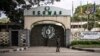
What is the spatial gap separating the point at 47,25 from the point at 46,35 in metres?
1.61

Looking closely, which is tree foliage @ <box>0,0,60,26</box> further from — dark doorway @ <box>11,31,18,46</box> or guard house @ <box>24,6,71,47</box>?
dark doorway @ <box>11,31,18,46</box>

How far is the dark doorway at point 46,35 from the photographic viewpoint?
157 ft

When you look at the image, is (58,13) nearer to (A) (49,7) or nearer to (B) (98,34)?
(A) (49,7)

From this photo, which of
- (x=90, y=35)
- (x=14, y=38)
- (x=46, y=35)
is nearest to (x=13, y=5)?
(x=14, y=38)

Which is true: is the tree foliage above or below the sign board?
above

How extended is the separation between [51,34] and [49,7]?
4136mm

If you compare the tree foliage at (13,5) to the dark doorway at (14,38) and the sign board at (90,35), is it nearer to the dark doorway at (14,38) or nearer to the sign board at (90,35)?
the dark doorway at (14,38)

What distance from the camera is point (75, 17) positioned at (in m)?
117

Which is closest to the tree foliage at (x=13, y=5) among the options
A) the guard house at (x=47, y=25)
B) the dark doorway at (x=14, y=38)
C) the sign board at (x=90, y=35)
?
the guard house at (x=47, y=25)

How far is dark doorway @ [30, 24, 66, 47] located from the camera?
47875 mm

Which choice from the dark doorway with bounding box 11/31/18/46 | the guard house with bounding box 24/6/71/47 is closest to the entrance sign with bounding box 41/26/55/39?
the guard house with bounding box 24/6/71/47

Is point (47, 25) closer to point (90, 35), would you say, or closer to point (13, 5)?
point (90, 35)

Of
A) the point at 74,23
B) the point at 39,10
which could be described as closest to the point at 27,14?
the point at 39,10

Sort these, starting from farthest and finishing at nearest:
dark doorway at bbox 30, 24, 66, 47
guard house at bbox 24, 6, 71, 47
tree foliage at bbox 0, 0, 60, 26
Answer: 1. dark doorway at bbox 30, 24, 66, 47
2. guard house at bbox 24, 6, 71, 47
3. tree foliage at bbox 0, 0, 60, 26
